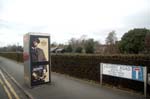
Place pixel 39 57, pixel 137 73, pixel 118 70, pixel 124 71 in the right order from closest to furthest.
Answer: pixel 137 73
pixel 124 71
pixel 118 70
pixel 39 57

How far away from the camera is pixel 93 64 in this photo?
41.9 ft

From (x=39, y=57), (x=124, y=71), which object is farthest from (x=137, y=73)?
(x=39, y=57)

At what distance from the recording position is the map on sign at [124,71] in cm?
864

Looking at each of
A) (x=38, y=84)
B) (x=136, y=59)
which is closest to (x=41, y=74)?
(x=38, y=84)

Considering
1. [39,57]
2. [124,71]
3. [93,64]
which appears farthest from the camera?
[93,64]

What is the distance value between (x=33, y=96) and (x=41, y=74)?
289 cm

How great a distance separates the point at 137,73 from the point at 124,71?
0.85m

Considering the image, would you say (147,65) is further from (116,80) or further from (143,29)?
(143,29)

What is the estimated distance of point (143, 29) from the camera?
5794 cm

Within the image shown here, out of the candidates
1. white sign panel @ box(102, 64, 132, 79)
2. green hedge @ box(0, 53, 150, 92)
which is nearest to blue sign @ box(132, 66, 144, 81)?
white sign panel @ box(102, 64, 132, 79)

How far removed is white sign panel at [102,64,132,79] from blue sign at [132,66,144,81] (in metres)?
0.22

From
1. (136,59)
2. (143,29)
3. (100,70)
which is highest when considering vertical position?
(143,29)

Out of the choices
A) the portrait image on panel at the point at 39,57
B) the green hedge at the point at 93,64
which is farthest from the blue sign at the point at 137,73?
the portrait image on panel at the point at 39,57

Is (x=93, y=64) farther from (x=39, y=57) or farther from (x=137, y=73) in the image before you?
(x=137, y=73)
